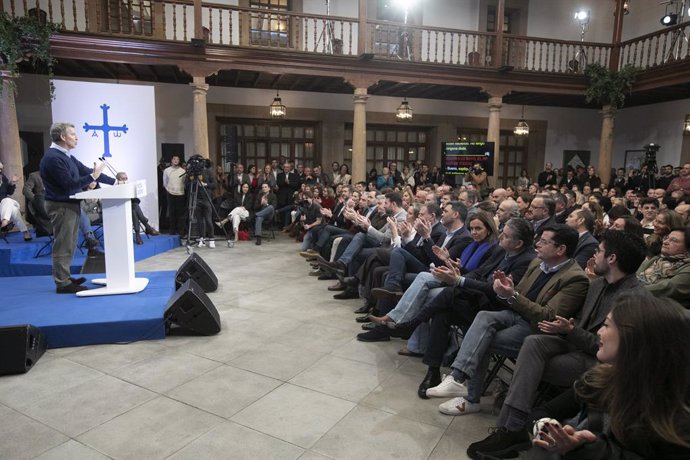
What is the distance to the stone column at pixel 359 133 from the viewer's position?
31.5 ft

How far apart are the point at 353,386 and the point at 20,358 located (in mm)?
2238

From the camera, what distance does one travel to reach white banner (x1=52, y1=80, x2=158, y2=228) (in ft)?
24.5

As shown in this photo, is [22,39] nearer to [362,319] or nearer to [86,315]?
[86,315]

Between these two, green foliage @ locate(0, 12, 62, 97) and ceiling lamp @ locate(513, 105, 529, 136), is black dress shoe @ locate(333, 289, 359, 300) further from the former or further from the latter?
ceiling lamp @ locate(513, 105, 529, 136)

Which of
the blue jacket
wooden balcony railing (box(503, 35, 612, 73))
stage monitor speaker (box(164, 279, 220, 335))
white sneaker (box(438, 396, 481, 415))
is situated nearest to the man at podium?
the blue jacket

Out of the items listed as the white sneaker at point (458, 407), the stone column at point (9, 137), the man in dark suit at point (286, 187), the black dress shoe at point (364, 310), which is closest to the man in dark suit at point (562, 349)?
the white sneaker at point (458, 407)

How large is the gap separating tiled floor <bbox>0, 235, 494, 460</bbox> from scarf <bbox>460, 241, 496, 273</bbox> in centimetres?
82

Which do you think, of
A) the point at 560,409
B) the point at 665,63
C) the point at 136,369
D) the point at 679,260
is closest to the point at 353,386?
the point at 560,409

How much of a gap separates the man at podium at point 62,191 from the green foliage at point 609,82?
10.8 metres

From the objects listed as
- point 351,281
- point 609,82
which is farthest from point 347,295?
point 609,82

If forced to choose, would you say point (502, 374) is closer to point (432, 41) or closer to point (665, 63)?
point (665, 63)

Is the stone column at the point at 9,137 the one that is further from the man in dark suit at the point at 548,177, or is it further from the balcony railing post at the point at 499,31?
the man in dark suit at the point at 548,177

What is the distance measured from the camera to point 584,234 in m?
3.49

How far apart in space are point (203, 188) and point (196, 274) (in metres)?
3.36
